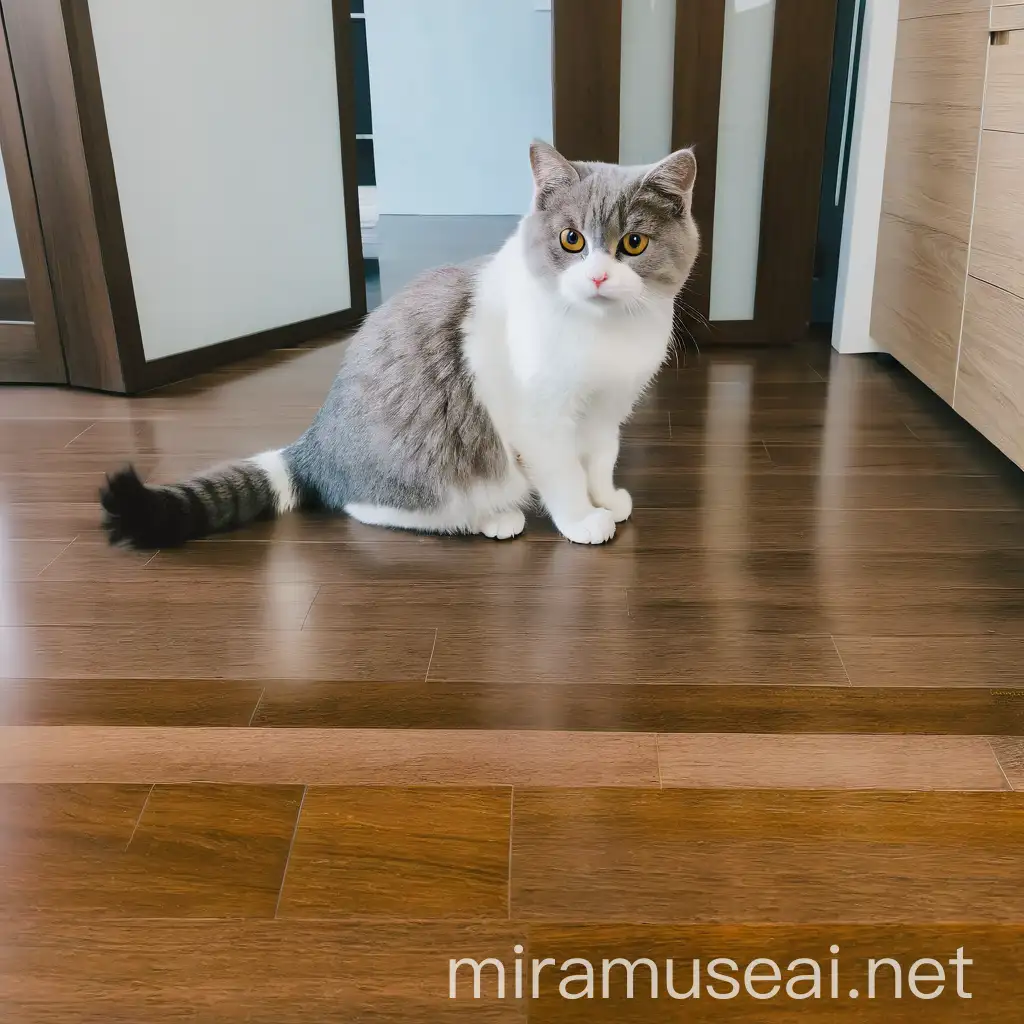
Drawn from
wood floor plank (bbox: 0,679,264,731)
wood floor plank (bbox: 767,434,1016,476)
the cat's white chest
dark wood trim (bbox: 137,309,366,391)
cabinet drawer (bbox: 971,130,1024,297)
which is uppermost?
cabinet drawer (bbox: 971,130,1024,297)

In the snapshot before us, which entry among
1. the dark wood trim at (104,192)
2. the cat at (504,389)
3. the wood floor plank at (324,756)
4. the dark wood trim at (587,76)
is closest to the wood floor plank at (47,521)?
the cat at (504,389)

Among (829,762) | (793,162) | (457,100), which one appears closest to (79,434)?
(829,762)

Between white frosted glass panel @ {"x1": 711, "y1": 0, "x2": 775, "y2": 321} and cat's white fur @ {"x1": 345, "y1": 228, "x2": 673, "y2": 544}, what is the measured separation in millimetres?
1370

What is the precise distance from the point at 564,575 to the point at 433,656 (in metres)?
0.32

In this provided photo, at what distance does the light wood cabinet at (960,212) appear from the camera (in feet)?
5.94

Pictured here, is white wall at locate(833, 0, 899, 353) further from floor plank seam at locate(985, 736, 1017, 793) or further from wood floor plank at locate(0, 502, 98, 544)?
wood floor plank at locate(0, 502, 98, 544)

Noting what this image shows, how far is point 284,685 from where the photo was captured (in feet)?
4.28

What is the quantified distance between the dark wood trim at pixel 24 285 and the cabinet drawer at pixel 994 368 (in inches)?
87.3

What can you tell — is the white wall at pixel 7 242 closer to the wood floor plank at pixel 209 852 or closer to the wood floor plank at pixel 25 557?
the wood floor plank at pixel 25 557

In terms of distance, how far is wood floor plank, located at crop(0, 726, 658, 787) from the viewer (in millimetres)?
1120

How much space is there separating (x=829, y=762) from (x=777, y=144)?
6.95 feet

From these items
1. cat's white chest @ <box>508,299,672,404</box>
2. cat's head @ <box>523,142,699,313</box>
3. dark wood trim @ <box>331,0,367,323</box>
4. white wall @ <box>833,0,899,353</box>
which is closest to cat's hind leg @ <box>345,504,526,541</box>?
cat's white chest @ <box>508,299,672,404</box>

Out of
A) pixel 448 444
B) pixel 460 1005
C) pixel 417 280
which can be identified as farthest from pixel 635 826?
pixel 417 280

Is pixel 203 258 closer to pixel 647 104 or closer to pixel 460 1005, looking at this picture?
pixel 647 104
